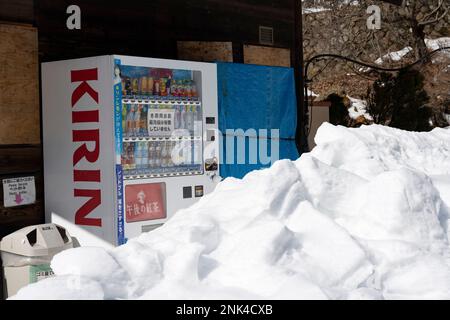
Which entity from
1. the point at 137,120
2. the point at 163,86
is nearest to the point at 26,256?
the point at 137,120

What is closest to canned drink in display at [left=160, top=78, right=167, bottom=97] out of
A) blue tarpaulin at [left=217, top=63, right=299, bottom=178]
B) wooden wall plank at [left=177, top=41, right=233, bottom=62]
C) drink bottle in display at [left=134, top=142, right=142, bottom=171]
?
drink bottle in display at [left=134, top=142, right=142, bottom=171]

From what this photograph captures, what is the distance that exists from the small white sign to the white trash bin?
2.52ft

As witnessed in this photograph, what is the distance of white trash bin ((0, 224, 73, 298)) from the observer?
18.4ft

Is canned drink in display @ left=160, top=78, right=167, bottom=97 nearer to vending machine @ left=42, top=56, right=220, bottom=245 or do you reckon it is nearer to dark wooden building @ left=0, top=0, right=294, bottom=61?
vending machine @ left=42, top=56, right=220, bottom=245

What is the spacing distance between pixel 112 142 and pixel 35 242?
1.19 m

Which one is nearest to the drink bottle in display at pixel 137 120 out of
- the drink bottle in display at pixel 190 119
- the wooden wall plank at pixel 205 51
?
the drink bottle in display at pixel 190 119

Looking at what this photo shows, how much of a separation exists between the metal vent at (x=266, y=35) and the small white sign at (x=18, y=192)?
403 centimetres

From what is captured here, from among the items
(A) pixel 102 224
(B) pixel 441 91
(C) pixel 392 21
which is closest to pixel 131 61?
(A) pixel 102 224

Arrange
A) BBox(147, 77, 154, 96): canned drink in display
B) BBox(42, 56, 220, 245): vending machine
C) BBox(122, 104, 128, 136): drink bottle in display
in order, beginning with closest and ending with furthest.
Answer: BBox(42, 56, 220, 245): vending machine
BBox(122, 104, 128, 136): drink bottle in display
BBox(147, 77, 154, 96): canned drink in display

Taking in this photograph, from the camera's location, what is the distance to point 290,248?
303 centimetres

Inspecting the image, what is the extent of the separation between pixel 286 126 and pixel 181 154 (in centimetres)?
211

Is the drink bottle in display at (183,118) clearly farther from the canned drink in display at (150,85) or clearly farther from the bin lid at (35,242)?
the bin lid at (35,242)

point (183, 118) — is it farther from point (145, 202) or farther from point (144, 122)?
point (145, 202)

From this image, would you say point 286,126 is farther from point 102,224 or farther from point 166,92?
point 102,224
